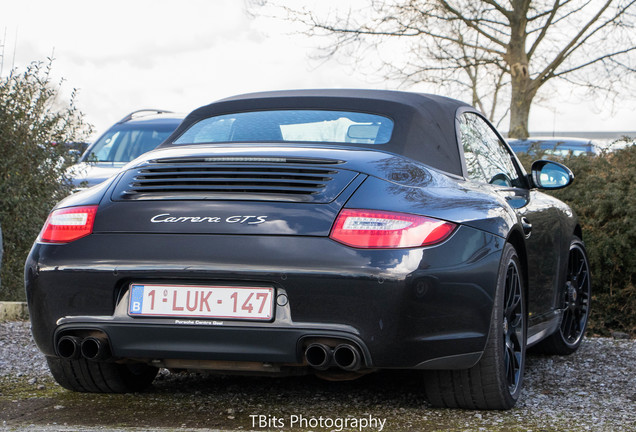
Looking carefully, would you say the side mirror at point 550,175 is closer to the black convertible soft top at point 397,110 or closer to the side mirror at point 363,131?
the black convertible soft top at point 397,110

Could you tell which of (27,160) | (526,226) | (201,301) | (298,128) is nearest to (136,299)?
(201,301)

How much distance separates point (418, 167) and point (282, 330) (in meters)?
0.96

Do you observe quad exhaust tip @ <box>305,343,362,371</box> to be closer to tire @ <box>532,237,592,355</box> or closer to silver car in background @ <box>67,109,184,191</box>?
tire @ <box>532,237,592,355</box>

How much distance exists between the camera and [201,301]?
3590 millimetres

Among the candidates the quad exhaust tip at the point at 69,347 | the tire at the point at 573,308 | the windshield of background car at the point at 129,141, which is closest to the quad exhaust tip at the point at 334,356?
the quad exhaust tip at the point at 69,347

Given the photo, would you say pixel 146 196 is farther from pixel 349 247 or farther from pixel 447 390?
pixel 447 390

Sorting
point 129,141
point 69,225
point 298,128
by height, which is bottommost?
point 129,141

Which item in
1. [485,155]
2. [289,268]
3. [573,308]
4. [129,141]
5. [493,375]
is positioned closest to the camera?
[289,268]

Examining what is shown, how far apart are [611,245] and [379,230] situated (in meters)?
5.41

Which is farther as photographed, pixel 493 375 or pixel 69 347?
pixel 493 375

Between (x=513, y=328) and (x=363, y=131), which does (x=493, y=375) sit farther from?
(x=363, y=131)

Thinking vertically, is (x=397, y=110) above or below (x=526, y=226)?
above

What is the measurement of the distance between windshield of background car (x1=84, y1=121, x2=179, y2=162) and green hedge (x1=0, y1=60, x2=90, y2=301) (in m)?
2.33

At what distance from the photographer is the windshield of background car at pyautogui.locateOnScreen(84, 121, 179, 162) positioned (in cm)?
1178
